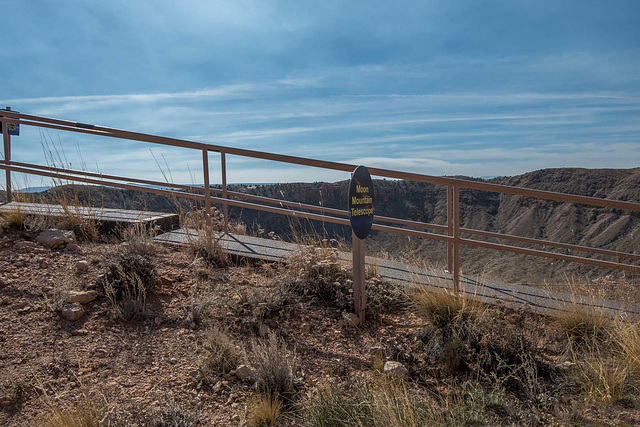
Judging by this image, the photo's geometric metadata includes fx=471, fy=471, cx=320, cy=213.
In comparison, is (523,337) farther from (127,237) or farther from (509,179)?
(509,179)

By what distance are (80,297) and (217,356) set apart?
5.74 feet

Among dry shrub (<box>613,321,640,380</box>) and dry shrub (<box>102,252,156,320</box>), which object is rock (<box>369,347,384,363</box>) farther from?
dry shrub (<box>102,252,156,320</box>)

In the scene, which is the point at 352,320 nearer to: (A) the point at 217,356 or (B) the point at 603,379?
(A) the point at 217,356

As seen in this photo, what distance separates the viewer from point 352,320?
4.67 meters

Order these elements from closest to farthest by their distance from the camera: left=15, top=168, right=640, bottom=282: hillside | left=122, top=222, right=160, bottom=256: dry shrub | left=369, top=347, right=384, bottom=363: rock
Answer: left=369, top=347, right=384, bottom=363: rock
left=122, top=222, right=160, bottom=256: dry shrub
left=15, top=168, right=640, bottom=282: hillside

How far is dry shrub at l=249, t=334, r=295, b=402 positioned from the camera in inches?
140

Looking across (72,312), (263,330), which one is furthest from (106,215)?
(263,330)

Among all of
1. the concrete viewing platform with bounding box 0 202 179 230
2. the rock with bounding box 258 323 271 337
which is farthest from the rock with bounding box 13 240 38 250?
the rock with bounding box 258 323 271 337

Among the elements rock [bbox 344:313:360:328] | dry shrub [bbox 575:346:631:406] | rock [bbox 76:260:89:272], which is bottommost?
dry shrub [bbox 575:346:631:406]

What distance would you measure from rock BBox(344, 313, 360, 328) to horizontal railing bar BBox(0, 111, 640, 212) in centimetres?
161

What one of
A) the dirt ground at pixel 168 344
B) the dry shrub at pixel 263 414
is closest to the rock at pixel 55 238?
the dirt ground at pixel 168 344

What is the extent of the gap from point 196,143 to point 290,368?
403cm

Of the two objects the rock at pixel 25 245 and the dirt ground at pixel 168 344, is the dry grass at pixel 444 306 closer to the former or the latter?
the dirt ground at pixel 168 344

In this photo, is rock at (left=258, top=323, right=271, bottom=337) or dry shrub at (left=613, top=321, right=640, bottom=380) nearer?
dry shrub at (left=613, top=321, right=640, bottom=380)
